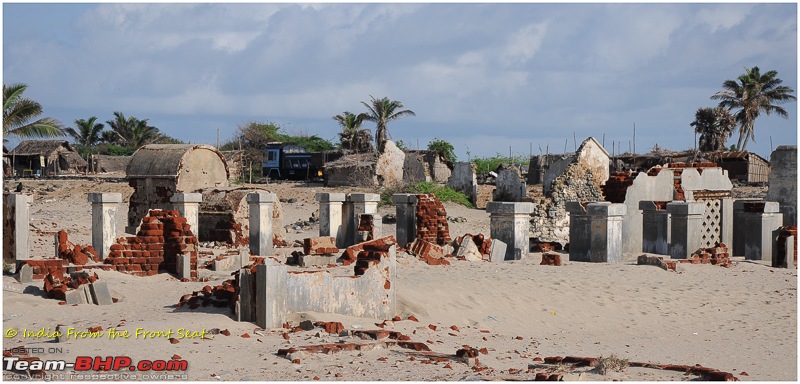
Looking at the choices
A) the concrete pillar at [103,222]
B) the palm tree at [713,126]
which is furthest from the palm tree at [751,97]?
the concrete pillar at [103,222]

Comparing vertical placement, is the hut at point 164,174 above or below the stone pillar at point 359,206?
above

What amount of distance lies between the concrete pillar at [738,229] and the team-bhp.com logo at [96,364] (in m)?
Answer: 13.9

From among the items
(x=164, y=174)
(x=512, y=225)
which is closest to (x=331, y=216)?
(x=164, y=174)

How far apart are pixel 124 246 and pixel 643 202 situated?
9873mm

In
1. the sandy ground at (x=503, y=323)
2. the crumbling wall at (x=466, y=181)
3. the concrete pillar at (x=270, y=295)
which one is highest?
the crumbling wall at (x=466, y=181)

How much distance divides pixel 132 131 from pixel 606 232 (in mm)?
54874

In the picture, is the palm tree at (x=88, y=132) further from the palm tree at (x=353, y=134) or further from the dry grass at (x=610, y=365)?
the dry grass at (x=610, y=365)

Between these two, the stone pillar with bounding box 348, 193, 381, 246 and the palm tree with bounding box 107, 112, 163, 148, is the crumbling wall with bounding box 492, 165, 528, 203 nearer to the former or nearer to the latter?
the stone pillar with bounding box 348, 193, 381, 246

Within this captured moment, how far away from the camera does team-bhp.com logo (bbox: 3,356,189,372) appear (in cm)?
739

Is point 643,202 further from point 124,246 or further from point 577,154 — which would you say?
point 124,246

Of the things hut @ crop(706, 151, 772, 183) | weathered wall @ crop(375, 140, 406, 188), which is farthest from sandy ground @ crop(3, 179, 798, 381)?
weathered wall @ crop(375, 140, 406, 188)

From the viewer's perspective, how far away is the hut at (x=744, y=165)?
37.2 meters

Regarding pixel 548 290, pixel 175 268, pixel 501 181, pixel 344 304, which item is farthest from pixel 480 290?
pixel 501 181

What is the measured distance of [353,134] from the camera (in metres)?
53.1
